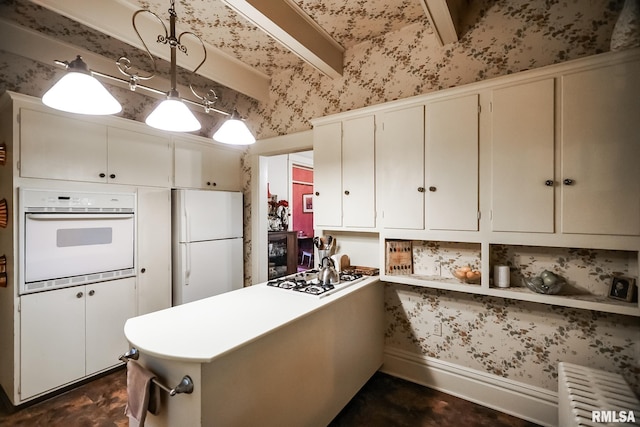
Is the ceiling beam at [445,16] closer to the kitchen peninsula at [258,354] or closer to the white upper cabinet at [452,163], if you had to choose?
the white upper cabinet at [452,163]

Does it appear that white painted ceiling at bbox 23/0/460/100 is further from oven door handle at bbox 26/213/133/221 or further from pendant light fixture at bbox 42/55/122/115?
oven door handle at bbox 26/213/133/221

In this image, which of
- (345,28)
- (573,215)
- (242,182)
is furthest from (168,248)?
(573,215)

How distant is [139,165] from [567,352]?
12.2 feet

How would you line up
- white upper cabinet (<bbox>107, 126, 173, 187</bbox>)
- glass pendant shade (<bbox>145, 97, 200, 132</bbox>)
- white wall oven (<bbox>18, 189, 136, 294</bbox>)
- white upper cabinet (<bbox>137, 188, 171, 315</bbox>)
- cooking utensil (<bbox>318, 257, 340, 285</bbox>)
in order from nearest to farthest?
glass pendant shade (<bbox>145, 97, 200, 132</bbox>)
white wall oven (<bbox>18, 189, 136, 294</bbox>)
cooking utensil (<bbox>318, 257, 340, 285</bbox>)
white upper cabinet (<bbox>107, 126, 173, 187</bbox>)
white upper cabinet (<bbox>137, 188, 171, 315</bbox>)

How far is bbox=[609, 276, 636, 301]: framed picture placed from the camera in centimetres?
163

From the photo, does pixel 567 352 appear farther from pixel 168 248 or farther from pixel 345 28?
pixel 168 248

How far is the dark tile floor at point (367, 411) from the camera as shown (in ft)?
6.49

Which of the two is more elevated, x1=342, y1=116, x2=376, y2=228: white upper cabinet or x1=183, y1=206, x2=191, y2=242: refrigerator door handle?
x1=342, y1=116, x2=376, y2=228: white upper cabinet

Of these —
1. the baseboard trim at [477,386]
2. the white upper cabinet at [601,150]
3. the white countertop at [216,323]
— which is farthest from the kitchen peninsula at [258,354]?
the white upper cabinet at [601,150]

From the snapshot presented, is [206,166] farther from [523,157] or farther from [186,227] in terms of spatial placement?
[523,157]

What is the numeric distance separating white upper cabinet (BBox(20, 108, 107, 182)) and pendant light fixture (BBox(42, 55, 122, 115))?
131 centimetres

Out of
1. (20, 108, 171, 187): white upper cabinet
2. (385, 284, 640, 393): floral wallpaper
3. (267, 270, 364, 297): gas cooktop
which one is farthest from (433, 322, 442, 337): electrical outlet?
(20, 108, 171, 187): white upper cabinet

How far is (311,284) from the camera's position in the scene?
7.12ft

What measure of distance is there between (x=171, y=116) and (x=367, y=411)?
7.57ft
